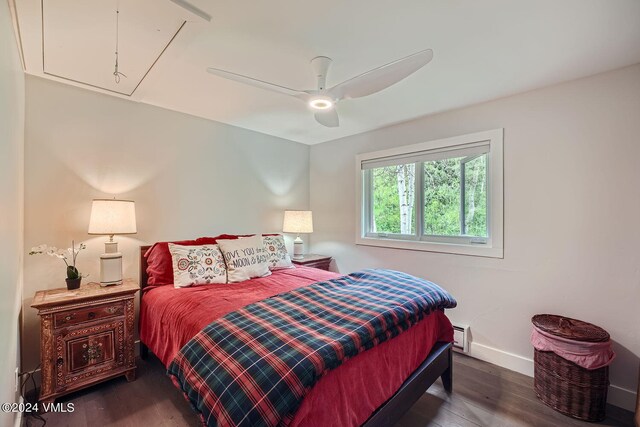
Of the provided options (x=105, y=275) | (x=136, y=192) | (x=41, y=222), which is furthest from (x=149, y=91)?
(x=105, y=275)

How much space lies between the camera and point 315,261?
3.64 m

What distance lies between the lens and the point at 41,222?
7.18ft

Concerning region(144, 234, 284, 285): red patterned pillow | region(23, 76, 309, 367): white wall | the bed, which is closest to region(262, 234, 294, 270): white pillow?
the bed

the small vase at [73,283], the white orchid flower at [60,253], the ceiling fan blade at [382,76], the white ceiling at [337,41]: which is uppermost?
the white ceiling at [337,41]

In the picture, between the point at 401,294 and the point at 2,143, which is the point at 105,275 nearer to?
the point at 2,143

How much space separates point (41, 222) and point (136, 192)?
686mm

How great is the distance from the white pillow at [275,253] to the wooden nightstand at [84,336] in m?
1.21

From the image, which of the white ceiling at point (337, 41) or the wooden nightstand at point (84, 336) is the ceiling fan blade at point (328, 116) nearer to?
the white ceiling at point (337, 41)

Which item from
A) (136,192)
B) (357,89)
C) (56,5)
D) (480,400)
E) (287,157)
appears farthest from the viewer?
(287,157)

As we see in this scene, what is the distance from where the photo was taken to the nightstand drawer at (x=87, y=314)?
193cm

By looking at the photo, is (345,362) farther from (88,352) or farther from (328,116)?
(88,352)

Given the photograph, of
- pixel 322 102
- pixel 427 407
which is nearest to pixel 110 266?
pixel 322 102

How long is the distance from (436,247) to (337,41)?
2.17 m

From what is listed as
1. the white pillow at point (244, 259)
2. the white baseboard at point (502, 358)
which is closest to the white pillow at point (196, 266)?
the white pillow at point (244, 259)
